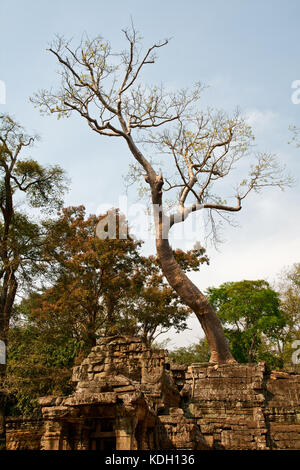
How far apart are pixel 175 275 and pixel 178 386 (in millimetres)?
3336

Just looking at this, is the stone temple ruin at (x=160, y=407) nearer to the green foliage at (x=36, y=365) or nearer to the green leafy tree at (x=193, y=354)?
the green foliage at (x=36, y=365)

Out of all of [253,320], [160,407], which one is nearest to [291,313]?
[253,320]

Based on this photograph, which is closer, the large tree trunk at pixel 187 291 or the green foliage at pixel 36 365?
the large tree trunk at pixel 187 291

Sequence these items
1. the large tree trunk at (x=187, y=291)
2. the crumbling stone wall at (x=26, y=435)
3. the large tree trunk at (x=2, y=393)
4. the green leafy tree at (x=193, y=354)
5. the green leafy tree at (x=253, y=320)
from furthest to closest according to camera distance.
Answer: the green leafy tree at (x=193, y=354) → the green leafy tree at (x=253, y=320) → the large tree trunk at (x=2, y=393) → the large tree trunk at (x=187, y=291) → the crumbling stone wall at (x=26, y=435)

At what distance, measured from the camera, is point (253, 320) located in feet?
78.7

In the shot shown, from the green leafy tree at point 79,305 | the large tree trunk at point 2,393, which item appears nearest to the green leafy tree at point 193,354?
the green leafy tree at point 79,305

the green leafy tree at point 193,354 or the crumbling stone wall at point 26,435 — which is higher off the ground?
the green leafy tree at point 193,354

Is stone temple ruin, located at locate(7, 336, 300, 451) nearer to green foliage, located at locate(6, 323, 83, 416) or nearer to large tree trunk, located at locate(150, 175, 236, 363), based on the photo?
large tree trunk, located at locate(150, 175, 236, 363)

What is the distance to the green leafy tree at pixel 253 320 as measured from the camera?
23156 mm

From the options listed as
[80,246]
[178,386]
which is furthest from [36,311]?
[178,386]

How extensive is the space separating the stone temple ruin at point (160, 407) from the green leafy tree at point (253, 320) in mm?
13879

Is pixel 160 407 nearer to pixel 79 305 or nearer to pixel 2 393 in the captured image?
pixel 2 393

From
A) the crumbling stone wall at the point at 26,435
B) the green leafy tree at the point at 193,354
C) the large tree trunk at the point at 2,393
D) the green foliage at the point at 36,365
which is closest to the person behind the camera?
the crumbling stone wall at the point at 26,435

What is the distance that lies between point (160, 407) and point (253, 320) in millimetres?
16447
